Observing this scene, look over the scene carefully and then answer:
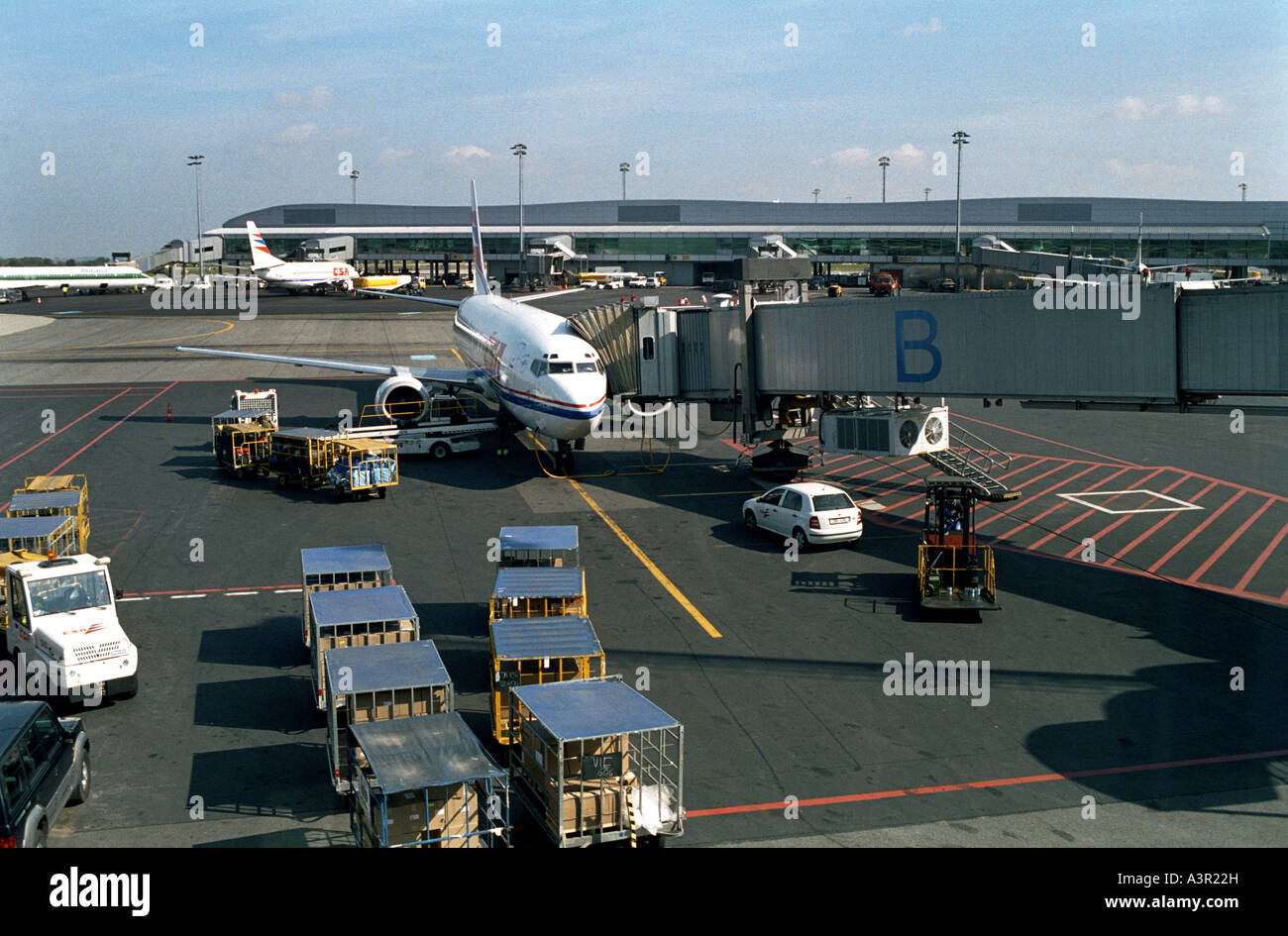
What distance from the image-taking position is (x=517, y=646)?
68.6 feet

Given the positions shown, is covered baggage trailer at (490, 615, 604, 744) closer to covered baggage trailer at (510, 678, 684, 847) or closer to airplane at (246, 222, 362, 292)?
covered baggage trailer at (510, 678, 684, 847)

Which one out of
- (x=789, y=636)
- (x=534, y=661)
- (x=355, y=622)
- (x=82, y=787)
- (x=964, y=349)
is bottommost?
(x=82, y=787)

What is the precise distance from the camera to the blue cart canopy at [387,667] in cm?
1861

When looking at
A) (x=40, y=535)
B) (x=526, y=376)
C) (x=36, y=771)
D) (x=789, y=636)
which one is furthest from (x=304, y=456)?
(x=36, y=771)

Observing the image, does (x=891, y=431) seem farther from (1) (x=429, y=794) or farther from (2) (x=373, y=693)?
(1) (x=429, y=794)

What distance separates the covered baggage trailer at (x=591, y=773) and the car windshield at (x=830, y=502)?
56.1 feet

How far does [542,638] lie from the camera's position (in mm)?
21531

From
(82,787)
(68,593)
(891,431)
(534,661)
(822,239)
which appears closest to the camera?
(82,787)

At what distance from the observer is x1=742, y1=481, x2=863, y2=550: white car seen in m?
33.4

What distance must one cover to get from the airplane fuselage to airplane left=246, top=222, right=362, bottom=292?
4374 inches

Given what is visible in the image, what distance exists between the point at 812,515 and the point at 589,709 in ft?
57.8
